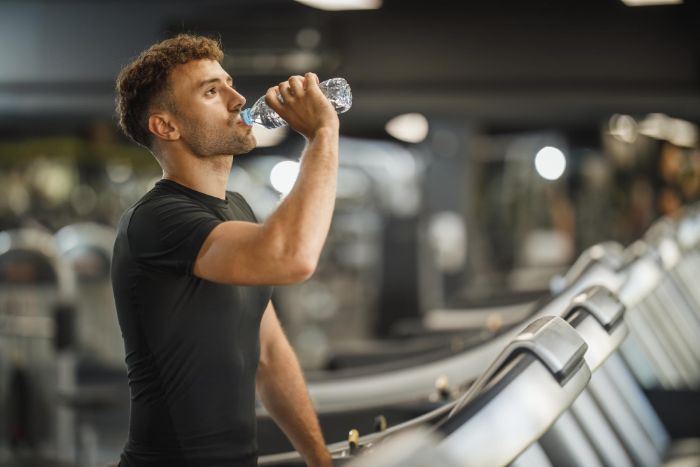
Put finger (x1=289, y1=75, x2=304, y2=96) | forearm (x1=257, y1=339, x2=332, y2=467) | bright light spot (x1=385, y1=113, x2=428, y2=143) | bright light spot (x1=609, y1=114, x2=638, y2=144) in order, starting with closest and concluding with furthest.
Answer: finger (x1=289, y1=75, x2=304, y2=96) < forearm (x1=257, y1=339, x2=332, y2=467) < bright light spot (x1=385, y1=113, x2=428, y2=143) < bright light spot (x1=609, y1=114, x2=638, y2=144)

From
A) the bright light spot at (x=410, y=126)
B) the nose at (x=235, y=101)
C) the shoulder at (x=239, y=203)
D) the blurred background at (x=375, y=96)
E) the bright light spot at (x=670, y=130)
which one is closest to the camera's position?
the nose at (x=235, y=101)

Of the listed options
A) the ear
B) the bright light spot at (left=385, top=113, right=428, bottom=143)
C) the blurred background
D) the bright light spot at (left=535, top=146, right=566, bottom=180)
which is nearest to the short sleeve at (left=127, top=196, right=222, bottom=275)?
the ear

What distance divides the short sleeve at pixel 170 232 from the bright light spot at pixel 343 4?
671 centimetres

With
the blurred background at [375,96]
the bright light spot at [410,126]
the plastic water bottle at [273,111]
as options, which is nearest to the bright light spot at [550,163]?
the bright light spot at [410,126]

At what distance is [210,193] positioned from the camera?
1612mm

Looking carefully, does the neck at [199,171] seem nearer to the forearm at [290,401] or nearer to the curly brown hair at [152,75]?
the curly brown hair at [152,75]

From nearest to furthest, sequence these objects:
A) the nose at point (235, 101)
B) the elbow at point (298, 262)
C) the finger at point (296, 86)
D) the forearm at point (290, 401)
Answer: the elbow at point (298, 262) < the finger at point (296, 86) < the nose at point (235, 101) < the forearm at point (290, 401)

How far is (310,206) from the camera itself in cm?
140

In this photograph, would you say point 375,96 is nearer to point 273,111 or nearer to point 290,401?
point 290,401

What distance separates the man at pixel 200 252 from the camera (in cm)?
141

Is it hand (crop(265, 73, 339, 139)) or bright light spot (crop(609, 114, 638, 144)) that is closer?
hand (crop(265, 73, 339, 139))

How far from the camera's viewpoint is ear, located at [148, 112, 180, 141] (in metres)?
1.58

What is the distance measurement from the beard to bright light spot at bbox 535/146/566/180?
510 inches

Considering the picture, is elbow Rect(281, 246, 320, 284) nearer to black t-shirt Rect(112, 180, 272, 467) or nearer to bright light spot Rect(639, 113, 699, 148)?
black t-shirt Rect(112, 180, 272, 467)
